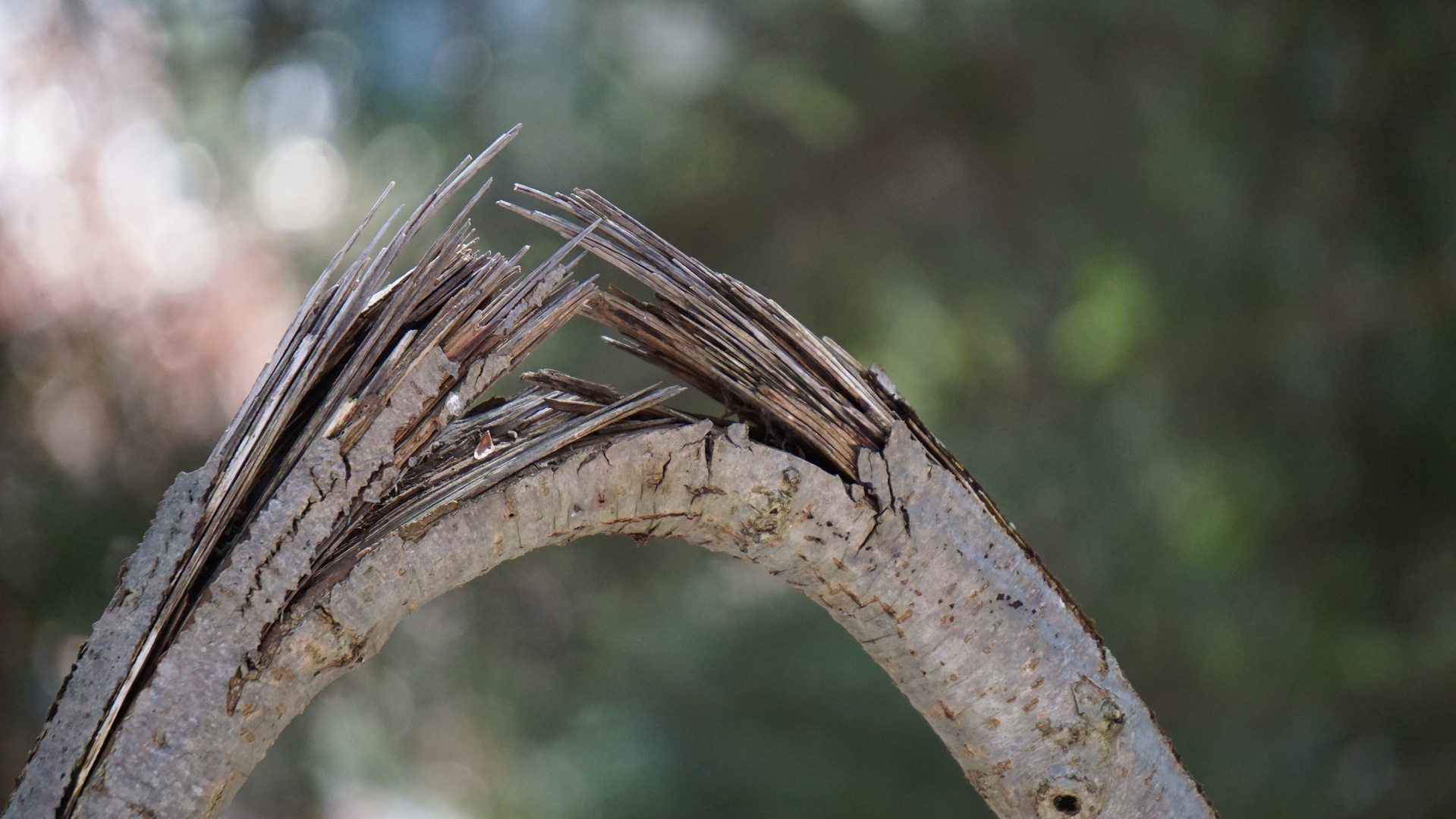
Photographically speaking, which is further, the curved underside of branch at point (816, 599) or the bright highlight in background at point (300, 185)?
the bright highlight in background at point (300, 185)

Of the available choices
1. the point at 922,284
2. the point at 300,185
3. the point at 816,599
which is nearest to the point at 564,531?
the point at 816,599

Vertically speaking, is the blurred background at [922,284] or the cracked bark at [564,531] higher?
the blurred background at [922,284]

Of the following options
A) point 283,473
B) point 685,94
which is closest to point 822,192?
point 685,94

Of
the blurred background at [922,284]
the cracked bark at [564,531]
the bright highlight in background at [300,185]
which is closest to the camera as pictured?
the cracked bark at [564,531]

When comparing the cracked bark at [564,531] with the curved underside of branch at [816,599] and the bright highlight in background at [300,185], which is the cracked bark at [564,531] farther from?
the bright highlight in background at [300,185]

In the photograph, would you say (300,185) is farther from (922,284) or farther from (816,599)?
(816,599)

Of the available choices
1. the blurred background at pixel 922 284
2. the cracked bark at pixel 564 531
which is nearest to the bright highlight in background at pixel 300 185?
the blurred background at pixel 922 284

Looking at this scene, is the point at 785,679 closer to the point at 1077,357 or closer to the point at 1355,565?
the point at 1077,357
